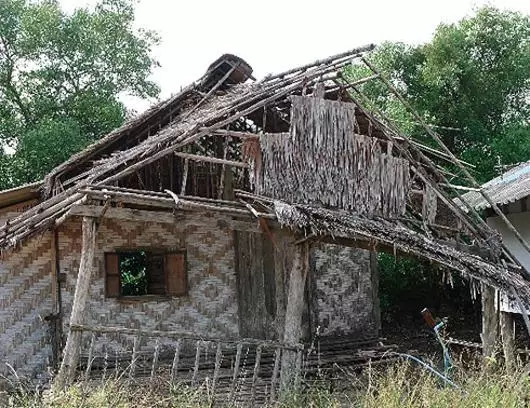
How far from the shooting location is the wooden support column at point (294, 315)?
23.0 ft

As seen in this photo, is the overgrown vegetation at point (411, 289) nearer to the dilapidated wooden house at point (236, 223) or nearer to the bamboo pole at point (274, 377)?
the dilapidated wooden house at point (236, 223)

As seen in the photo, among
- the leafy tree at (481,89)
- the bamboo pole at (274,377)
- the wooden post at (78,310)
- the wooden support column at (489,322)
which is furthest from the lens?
the leafy tree at (481,89)

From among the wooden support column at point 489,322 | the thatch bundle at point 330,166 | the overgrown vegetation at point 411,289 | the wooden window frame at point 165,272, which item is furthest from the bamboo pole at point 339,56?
the overgrown vegetation at point 411,289

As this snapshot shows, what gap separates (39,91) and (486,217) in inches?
457

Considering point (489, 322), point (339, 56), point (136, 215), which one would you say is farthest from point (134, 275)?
point (489, 322)

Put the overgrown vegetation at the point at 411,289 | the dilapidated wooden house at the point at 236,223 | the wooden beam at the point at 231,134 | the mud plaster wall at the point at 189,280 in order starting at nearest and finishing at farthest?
1. the dilapidated wooden house at the point at 236,223
2. the wooden beam at the point at 231,134
3. the mud plaster wall at the point at 189,280
4. the overgrown vegetation at the point at 411,289

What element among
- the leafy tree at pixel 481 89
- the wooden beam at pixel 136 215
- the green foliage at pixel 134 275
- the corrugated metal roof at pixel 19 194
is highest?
the leafy tree at pixel 481 89

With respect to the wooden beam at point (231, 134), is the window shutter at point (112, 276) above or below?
below

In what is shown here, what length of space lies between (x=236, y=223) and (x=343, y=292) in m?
4.05

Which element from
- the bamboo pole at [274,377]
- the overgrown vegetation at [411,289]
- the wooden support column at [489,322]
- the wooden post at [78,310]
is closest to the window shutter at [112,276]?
the wooden post at [78,310]

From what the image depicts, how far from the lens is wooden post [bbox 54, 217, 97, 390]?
21.2 ft

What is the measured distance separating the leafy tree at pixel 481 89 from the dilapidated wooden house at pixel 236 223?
282 inches

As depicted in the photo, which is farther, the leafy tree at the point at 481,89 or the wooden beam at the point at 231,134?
the leafy tree at the point at 481,89

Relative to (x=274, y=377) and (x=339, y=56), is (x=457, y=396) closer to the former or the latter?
(x=274, y=377)
